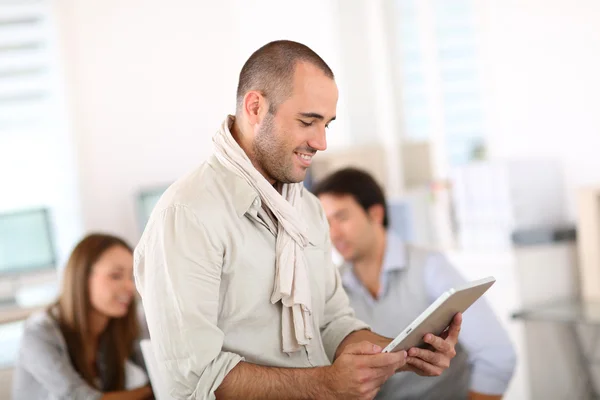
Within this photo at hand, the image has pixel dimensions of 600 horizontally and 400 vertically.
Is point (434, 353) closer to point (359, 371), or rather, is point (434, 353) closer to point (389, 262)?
point (359, 371)

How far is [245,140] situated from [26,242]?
3609 mm

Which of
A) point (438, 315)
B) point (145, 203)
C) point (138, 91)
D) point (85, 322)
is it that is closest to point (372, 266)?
point (85, 322)

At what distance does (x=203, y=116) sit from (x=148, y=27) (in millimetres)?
673

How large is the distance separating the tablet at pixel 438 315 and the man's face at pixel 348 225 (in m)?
0.88

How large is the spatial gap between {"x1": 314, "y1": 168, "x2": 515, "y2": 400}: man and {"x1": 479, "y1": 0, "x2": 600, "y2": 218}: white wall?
133 centimetres

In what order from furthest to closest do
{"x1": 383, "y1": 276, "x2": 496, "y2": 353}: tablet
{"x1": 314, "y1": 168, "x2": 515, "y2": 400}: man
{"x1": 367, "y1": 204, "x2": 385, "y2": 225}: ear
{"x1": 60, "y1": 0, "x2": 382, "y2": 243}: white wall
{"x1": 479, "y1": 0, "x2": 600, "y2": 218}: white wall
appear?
{"x1": 60, "y1": 0, "x2": 382, "y2": 243}: white wall
{"x1": 479, "y1": 0, "x2": 600, "y2": 218}: white wall
{"x1": 367, "y1": 204, "x2": 385, "y2": 225}: ear
{"x1": 314, "y1": 168, "x2": 515, "y2": 400}: man
{"x1": 383, "y1": 276, "x2": 496, "y2": 353}: tablet

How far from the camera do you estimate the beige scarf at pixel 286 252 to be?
1.68 m

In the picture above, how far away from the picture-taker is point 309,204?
193 centimetres

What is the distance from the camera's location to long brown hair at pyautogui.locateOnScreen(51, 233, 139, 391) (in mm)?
2709

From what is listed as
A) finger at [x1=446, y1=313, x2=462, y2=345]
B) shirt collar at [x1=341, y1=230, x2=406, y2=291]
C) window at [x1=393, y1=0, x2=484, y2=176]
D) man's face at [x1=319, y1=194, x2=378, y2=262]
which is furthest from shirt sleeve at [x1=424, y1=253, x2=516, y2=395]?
window at [x1=393, y1=0, x2=484, y2=176]

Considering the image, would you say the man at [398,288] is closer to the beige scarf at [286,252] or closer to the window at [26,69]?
the beige scarf at [286,252]

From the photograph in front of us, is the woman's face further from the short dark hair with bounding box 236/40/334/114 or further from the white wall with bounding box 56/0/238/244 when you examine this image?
the white wall with bounding box 56/0/238/244

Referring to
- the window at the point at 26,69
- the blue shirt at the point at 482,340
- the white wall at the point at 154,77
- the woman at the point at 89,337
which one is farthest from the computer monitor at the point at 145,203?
the blue shirt at the point at 482,340

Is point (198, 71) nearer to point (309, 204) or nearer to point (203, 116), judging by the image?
point (203, 116)
